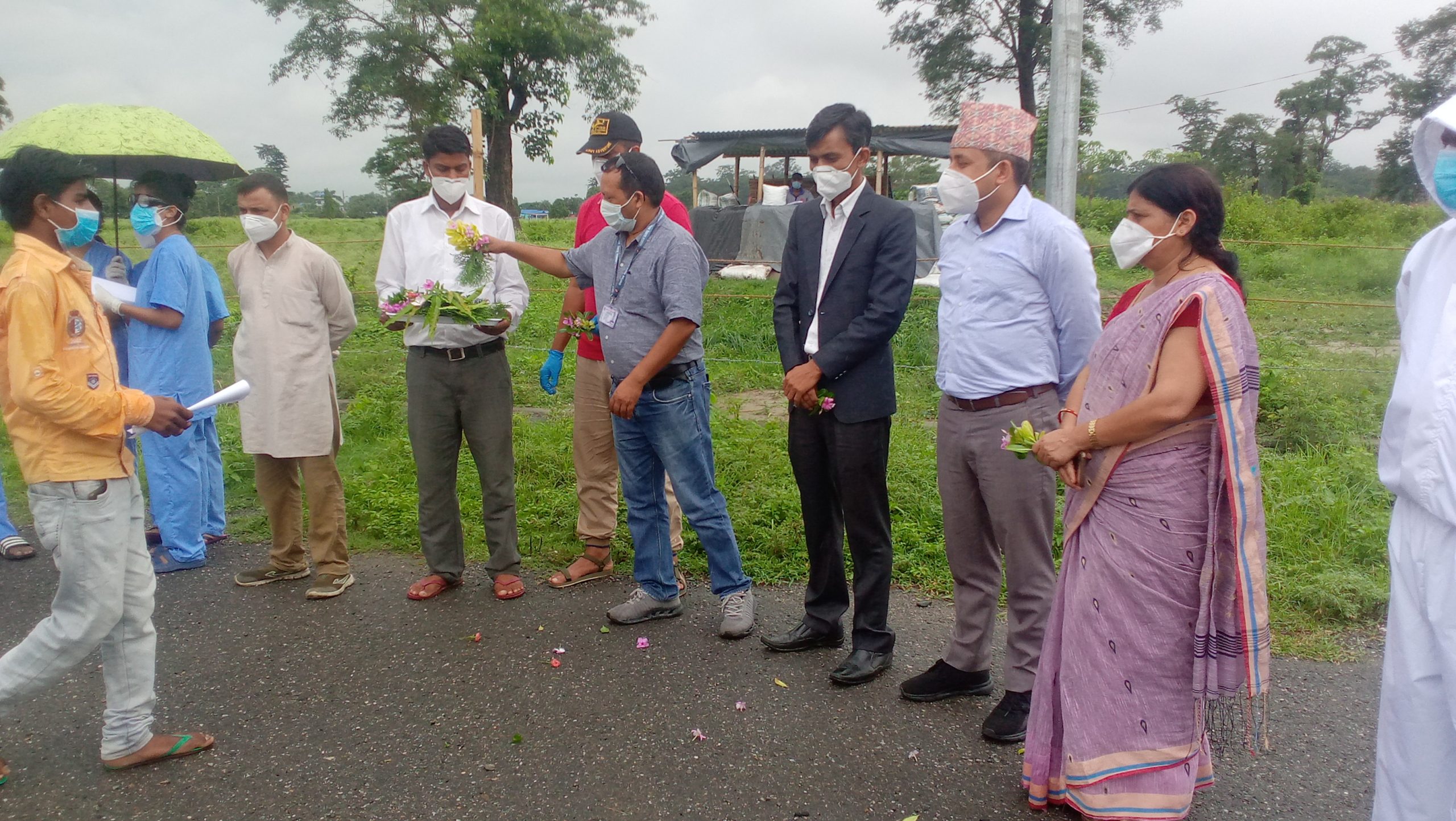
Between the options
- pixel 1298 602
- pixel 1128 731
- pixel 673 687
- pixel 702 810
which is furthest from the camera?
pixel 1298 602

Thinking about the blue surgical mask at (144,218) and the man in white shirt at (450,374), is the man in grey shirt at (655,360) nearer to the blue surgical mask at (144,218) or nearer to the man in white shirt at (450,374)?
the man in white shirt at (450,374)

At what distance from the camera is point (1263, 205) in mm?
21281

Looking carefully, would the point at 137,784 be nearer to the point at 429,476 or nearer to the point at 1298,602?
A: the point at 429,476

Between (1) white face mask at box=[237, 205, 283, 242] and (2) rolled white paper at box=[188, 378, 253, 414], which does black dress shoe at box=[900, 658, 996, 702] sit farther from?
(1) white face mask at box=[237, 205, 283, 242]

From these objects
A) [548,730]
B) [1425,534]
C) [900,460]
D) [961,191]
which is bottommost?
[548,730]

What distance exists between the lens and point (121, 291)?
4812 mm

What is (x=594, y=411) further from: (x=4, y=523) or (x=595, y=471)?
(x=4, y=523)

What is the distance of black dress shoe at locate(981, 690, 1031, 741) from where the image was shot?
10.6ft

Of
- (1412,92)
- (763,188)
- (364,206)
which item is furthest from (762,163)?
(1412,92)

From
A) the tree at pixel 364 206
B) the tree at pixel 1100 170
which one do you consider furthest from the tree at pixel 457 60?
the tree at pixel 1100 170

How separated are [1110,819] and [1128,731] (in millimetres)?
257

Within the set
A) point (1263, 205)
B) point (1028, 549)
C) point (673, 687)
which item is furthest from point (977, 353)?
point (1263, 205)

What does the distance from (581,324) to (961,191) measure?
189cm

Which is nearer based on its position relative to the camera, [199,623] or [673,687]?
[673,687]
